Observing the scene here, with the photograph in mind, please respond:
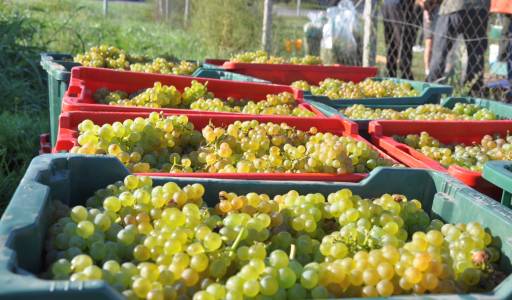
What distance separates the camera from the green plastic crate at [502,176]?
1.47m

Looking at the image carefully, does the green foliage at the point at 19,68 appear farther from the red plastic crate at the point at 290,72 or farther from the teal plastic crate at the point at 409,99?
the teal plastic crate at the point at 409,99

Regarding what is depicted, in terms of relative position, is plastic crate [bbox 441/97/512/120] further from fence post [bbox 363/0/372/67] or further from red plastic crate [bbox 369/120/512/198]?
fence post [bbox 363/0/372/67]

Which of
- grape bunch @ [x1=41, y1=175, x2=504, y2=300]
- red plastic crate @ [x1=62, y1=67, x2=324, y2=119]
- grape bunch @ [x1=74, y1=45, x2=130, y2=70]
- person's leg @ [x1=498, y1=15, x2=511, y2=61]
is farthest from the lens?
person's leg @ [x1=498, y1=15, x2=511, y2=61]

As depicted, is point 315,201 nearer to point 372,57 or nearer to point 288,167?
point 288,167

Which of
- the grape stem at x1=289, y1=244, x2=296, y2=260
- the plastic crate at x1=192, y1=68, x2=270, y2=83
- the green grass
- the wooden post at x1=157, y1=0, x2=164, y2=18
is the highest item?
the wooden post at x1=157, y1=0, x2=164, y2=18

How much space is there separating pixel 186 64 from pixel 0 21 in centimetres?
329

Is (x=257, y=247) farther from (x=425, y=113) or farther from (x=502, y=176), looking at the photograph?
(x=425, y=113)

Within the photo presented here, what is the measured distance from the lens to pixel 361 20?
7340 mm

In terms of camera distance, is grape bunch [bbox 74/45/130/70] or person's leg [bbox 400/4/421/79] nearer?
grape bunch [bbox 74/45/130/70]

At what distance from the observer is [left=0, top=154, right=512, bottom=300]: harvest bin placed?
0.79 m

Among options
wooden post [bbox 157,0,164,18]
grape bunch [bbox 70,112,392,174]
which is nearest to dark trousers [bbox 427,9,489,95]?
grape bunch [bbox 70,112,392,174]

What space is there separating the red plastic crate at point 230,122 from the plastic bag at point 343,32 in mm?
4872

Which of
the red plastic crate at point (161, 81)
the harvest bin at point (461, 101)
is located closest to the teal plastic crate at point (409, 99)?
the harvest bin at point (461, 101)

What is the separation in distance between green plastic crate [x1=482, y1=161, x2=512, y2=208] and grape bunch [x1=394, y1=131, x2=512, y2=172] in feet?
1.50
